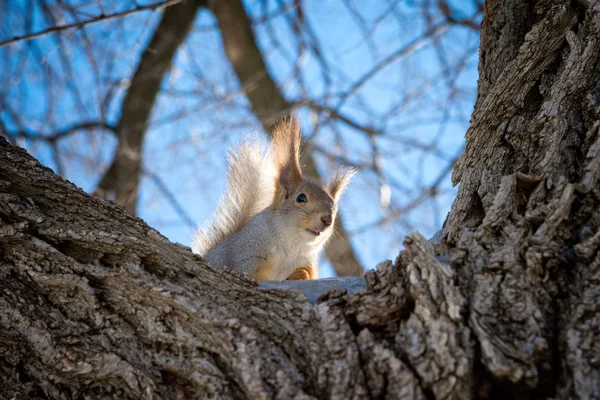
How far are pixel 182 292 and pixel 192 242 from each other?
1.88 metres

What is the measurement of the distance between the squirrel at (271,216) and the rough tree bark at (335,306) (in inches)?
56.6

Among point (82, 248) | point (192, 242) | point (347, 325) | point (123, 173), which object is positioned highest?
point (123, 173)

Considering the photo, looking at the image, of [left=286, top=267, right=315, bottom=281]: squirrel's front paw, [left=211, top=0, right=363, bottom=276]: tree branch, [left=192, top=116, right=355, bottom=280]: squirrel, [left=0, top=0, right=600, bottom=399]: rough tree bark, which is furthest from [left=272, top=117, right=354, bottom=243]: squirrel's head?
[left=0, top=0, right=600, bottom=399]: rough tree bark

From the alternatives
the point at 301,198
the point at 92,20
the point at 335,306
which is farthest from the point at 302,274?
the point at 335,306

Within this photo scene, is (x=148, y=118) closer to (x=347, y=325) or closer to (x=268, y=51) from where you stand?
(x=268, y=51)

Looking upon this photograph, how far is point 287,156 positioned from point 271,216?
1.05 feet

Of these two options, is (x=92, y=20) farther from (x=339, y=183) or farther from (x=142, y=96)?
(x=142, y=96)

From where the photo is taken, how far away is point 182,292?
→ 4.59 ft

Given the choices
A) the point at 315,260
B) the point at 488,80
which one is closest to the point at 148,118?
the point at 315,260

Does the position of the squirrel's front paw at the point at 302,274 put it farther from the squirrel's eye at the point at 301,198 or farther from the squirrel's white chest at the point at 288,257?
the squirrel's eye at the point at 301,198

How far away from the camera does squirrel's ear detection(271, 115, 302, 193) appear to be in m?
3.09

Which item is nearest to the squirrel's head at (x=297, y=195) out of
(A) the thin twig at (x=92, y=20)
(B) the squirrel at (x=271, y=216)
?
(B) the squirrel at (x=271, y=216)

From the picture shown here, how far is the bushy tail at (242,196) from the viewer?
10.2 ft

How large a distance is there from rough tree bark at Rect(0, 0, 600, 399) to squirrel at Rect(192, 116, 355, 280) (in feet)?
4.72
